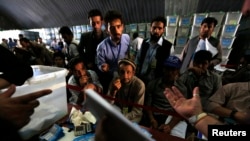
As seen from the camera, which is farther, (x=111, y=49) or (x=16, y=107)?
(x=111, y=49)

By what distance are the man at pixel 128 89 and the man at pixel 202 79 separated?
46 cm

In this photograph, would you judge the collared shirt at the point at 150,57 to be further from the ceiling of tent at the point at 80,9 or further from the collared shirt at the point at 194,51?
the ceiling of tent at the point at 80,9

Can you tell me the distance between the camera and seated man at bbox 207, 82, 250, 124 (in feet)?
4.25

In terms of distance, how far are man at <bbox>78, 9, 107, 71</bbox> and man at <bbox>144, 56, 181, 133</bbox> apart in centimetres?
91

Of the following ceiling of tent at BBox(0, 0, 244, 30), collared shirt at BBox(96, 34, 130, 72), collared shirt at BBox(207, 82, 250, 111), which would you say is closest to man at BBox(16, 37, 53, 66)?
collared shirt at BBox(96, 34, 130, 72)

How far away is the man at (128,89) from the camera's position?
1546mm

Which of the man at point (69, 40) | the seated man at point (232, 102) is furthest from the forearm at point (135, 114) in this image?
the man at point (69, 40)

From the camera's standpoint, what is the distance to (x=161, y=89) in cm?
171

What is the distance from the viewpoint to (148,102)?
1747 mm

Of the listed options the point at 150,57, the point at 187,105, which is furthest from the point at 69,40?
the point at 187,105

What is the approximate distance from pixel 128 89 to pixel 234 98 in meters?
0.98

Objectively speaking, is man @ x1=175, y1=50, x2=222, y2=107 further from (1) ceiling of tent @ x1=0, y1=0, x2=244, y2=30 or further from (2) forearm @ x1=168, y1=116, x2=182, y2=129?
(1) ceiling of tent @ x1=0, y1=0, x2=244, y2=30

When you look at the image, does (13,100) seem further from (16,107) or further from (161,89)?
(161,89)

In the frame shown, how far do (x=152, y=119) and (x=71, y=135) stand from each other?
2.91ft
